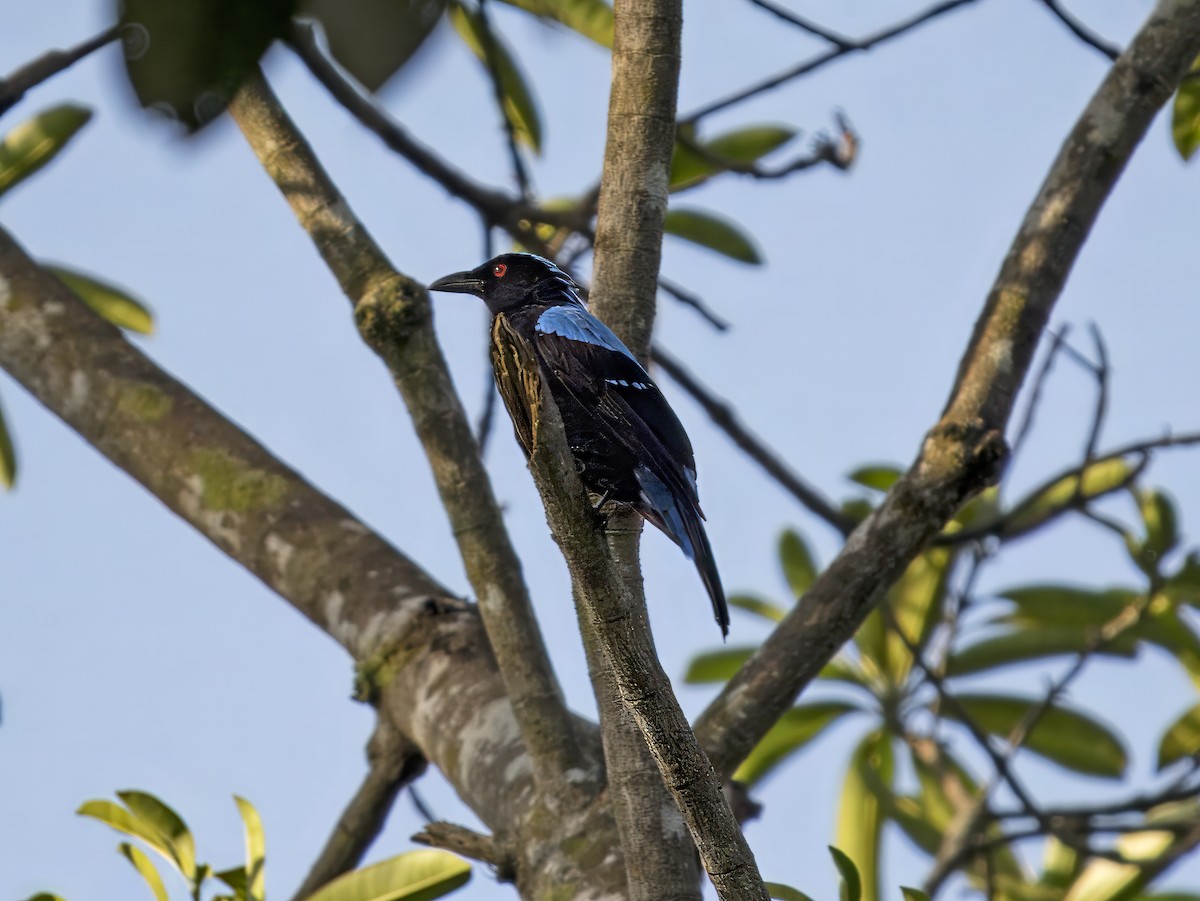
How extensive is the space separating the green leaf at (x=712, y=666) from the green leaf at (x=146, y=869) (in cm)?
302

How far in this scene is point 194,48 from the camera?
83 centimetres

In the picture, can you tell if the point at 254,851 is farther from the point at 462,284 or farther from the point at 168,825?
the point at 462,284

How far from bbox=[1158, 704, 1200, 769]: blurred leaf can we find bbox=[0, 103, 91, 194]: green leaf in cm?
528

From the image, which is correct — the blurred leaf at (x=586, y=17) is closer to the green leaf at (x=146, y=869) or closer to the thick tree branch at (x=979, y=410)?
the thick tree branch at (x=979, y=410)

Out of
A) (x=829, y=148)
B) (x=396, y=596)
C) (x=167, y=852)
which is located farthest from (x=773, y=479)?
(x=167, y=852)

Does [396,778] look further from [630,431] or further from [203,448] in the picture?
[630,431]

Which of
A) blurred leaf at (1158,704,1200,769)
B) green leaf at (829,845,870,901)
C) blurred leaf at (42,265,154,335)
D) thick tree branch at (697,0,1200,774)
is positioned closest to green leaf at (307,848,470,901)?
thick tree branch at (697,0,1200,774)

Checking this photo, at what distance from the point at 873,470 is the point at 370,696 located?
2.47m

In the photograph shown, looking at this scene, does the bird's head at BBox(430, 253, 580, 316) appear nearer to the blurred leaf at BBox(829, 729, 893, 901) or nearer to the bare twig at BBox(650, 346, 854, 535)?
the bare twig at BBox(650, 346, 854, 535)

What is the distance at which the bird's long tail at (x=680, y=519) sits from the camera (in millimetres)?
2838

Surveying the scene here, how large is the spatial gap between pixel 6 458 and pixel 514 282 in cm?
281

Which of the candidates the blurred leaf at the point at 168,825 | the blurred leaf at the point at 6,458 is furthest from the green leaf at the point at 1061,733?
the blurred leaf at the point at 6,458

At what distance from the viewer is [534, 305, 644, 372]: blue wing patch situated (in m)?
3.26

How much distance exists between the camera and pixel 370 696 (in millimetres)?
4027
